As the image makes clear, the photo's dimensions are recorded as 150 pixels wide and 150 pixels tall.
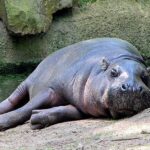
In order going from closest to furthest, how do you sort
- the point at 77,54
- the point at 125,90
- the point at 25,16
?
the point at 125,90
the point at 77,54
the point at 25,16

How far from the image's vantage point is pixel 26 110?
20.4 feet

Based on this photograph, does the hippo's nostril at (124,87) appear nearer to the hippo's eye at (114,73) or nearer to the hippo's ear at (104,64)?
the hippo's eye at (114,73)

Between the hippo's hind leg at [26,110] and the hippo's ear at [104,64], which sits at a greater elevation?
the hippo's ear at [104,64]

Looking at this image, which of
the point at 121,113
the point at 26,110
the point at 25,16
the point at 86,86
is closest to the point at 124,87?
the point at 121,113

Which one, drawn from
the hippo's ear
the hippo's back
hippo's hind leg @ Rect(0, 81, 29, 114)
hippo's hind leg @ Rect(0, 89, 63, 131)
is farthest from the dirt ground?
hippo's hind leg @ Rect(0, 81, 29, 114)

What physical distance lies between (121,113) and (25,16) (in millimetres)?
3256

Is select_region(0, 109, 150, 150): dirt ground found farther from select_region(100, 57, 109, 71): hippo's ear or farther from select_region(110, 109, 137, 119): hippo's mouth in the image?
select_region(100, 57, 109, 71): hippo's ear

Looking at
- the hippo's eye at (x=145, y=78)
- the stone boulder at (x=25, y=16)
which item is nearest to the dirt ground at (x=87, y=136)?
the hippo's eye at (x=145, y=78)

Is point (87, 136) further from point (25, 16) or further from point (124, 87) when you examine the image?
point (25, 16)

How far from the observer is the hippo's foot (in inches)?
226

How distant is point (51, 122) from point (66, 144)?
49.6 inches

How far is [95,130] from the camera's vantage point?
4.96m

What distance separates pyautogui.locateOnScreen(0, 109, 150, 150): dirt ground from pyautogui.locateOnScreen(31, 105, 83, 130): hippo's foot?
→ 11cm

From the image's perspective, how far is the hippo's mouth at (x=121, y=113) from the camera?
17.9ft
